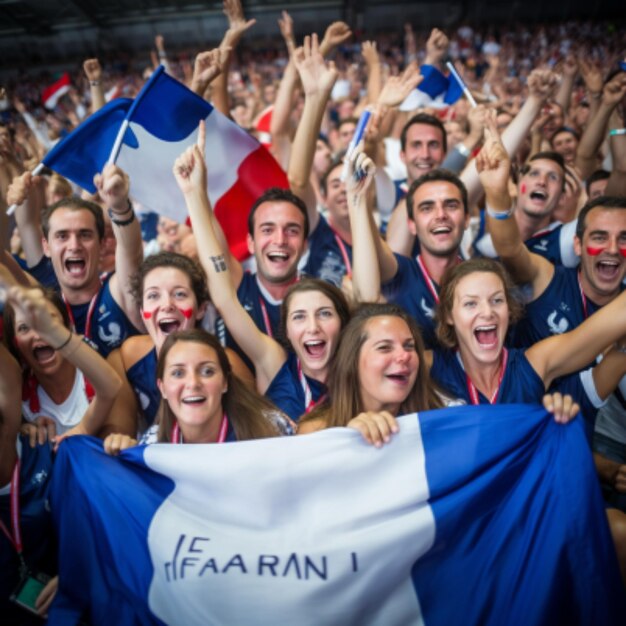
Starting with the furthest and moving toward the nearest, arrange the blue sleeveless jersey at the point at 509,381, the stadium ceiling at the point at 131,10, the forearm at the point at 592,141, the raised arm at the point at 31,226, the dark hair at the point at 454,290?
1. the stadium ceiling at the point at 131,10
2. the forearm at the point at 592,141
3. the raised arm at the point at 31,226
4. the dark hair at the point at 454,290
5. the blue sleeveless jersey at the point at 509,381

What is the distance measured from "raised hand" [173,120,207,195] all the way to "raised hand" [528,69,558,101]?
212 centimetres

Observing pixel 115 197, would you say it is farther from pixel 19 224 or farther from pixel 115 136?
pixel 19 224

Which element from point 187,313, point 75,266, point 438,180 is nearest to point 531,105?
point 438,180

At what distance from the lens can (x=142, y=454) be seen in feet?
7.75

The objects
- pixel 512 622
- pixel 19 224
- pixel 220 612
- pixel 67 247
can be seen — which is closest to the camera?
pixel 512 622

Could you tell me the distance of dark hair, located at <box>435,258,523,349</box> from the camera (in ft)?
9.62

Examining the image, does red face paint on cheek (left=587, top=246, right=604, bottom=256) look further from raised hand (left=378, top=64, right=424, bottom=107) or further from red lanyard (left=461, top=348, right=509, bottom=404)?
raised hand (left=378, top=64, right=424, bottom=107)

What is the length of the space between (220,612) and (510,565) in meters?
1.00

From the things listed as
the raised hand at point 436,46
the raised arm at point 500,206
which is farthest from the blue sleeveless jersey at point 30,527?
the raised hand at point 436,46

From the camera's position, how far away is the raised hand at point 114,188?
3076 millimetres

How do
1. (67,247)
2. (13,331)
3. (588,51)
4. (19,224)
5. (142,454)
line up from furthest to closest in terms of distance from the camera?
(588,51) < (19,224) < (67,247) < (13,331) < (142,454)

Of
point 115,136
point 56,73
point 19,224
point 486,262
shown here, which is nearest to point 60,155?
point 115,136

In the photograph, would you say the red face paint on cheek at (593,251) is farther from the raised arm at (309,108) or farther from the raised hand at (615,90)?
the raised hand at (615,90)

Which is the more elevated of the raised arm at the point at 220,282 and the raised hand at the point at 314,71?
the raised hand at the point at 314,71
